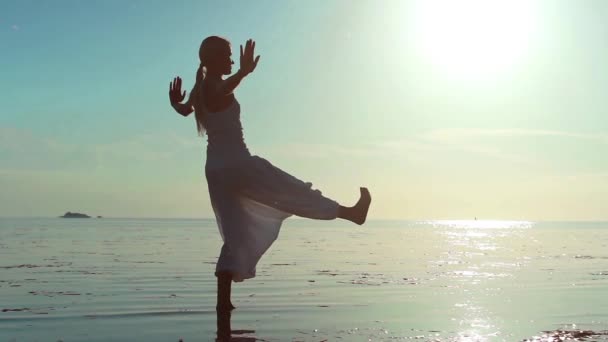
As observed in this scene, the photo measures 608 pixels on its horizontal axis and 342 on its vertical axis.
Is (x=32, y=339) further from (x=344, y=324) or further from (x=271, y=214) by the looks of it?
(x=344, y=324)

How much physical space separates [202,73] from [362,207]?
7.77 ft

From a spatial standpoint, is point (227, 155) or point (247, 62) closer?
point (247, 62)

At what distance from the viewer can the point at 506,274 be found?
14.0 meters

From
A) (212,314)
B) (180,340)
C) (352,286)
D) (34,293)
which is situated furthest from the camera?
(352,286)

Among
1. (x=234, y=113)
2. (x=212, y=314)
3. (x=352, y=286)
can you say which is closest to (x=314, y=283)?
(x=352, y=286)

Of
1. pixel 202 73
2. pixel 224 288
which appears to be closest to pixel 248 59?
pixel 202 73

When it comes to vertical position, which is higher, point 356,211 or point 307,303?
point 356,211

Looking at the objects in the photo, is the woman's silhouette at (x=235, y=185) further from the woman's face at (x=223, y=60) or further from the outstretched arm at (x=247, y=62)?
the outstretched arm at (x=247, y=62)

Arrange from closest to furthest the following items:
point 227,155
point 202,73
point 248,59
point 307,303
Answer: point 248,59 < point 227,155 < point 202,73 < point 307,303

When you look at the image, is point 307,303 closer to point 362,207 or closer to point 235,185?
point 362,207

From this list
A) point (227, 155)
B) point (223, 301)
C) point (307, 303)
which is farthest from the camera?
point (307, 303)

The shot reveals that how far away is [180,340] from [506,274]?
9.92 meters

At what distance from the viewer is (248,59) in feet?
20.8

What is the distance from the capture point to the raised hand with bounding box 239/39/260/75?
634cm
